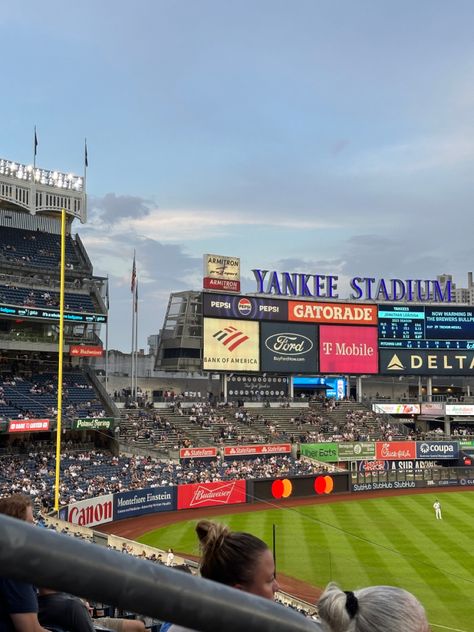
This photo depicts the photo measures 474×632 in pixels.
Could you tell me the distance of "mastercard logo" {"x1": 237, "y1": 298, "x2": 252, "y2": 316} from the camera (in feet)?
179

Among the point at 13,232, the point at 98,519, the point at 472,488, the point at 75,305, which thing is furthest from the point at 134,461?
the point at 472,488

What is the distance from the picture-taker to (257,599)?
1250mm

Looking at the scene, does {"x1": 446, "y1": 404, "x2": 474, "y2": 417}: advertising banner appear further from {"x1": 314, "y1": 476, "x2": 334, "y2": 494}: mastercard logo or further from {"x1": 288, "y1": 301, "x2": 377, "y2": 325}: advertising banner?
{"x1": 314, "y1": 476, "x2": 334, "y2": 494}: mastercard logo

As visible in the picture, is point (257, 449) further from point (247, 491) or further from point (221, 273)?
point (221, 273)

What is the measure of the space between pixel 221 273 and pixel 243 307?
328cm

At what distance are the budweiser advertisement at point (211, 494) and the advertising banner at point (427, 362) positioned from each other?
23.0 meters

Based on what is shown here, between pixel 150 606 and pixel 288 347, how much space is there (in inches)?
2167

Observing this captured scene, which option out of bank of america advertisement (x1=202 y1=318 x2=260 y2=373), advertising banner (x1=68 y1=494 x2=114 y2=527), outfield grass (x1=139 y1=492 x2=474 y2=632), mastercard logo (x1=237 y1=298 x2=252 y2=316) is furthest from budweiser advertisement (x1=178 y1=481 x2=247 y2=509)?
mastercard logo (x1=237 y1=298 x2=252 y2=316)

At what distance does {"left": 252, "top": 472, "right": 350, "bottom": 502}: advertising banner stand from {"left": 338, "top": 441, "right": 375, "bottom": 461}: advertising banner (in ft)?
12.3

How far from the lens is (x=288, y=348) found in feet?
184

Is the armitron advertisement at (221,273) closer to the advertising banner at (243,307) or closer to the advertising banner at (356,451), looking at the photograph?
the advertising banner at (243,307)

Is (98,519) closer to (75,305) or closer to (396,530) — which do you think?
(396,530)

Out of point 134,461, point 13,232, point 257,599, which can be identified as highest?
point 13,232

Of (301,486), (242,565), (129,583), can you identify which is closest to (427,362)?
(301,486)
